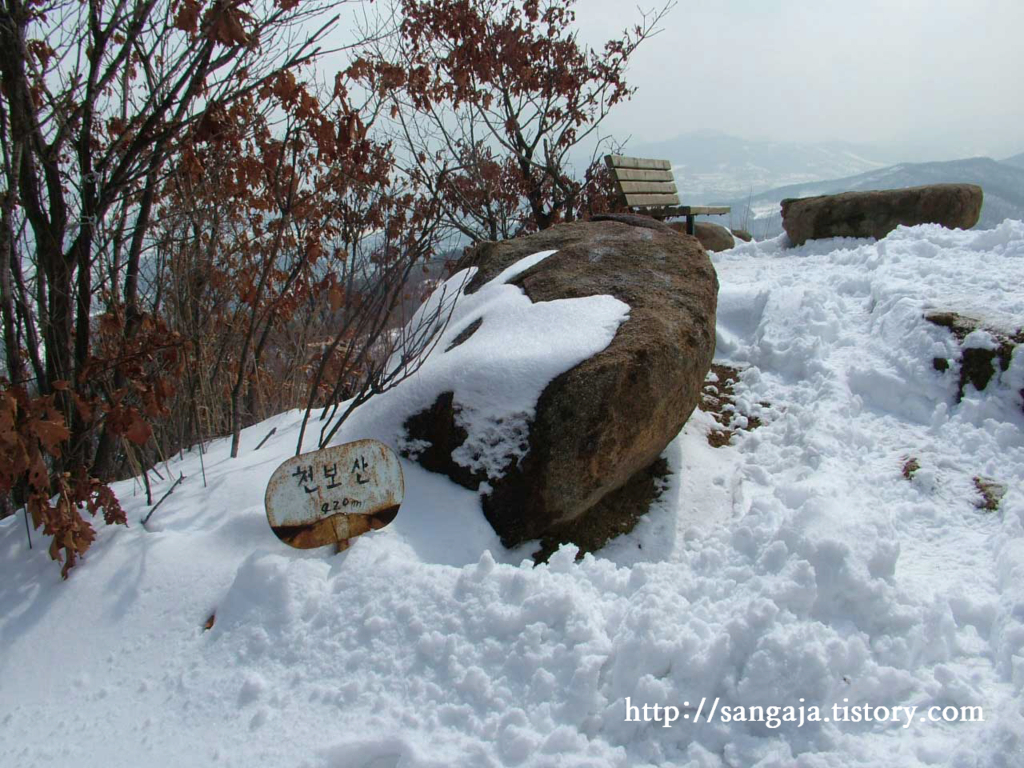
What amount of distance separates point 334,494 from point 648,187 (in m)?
7.29

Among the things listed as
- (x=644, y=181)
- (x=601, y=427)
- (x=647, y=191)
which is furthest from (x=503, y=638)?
(x=644, y=181)

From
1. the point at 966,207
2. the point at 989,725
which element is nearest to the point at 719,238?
the point at 966,207

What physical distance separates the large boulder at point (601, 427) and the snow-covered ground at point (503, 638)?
0.13 meters

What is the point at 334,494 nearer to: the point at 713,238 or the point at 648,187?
the point at 648,187

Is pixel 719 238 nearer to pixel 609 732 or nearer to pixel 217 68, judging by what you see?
pixel 217 68

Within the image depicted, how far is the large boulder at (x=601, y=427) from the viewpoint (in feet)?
8.08

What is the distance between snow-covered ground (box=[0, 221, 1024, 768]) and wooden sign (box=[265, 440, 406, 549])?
3.3 inches

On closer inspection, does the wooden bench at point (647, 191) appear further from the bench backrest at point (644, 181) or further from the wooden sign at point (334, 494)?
the wooden sign at point (334, 494)

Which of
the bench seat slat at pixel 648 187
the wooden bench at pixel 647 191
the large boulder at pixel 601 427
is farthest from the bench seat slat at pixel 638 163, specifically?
the large boulder at pixel 601 427

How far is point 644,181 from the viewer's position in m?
8.36

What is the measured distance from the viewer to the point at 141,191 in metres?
2.59

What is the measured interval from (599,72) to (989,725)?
7.32m

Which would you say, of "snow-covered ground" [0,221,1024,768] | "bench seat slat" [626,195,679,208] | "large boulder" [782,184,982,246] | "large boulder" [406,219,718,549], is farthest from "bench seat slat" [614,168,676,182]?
"snow-covered ground" [0,221,1024,768]

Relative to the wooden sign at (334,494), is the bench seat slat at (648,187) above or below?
above
